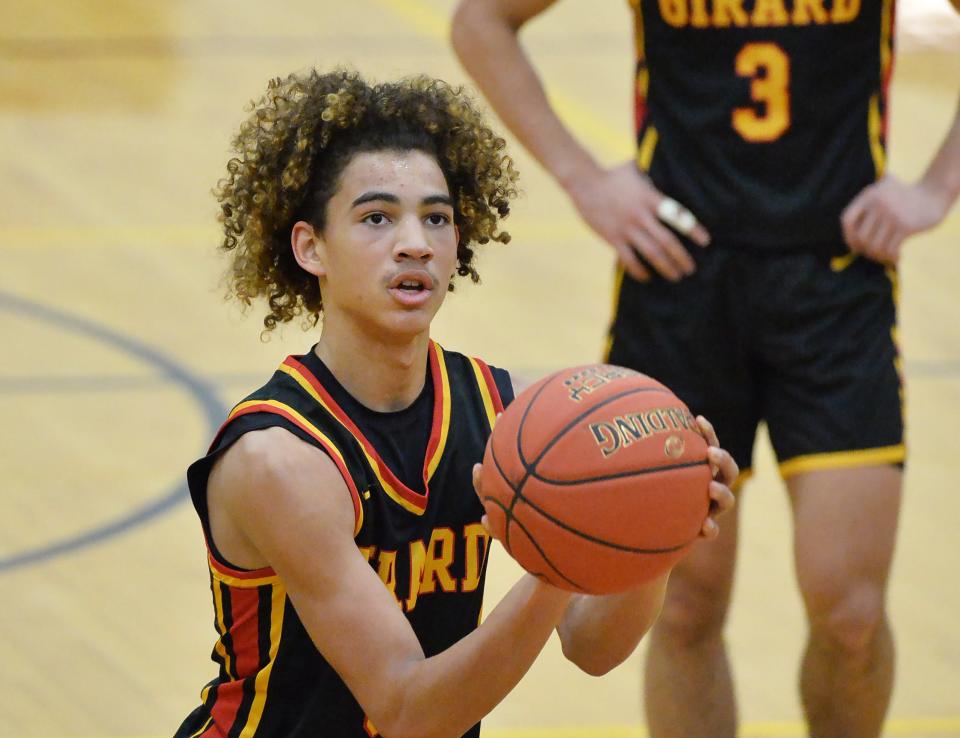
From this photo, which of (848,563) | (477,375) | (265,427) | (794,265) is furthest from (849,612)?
(265,427)

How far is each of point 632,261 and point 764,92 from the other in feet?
1.48

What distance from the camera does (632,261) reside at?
12.7 ft

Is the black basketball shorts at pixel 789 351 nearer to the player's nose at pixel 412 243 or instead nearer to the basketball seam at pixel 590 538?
the player's nose at pixel 412 243

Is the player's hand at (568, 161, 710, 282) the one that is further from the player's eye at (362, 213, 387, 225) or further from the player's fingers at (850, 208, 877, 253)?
the player's eye at (362, 213, 387, 225)

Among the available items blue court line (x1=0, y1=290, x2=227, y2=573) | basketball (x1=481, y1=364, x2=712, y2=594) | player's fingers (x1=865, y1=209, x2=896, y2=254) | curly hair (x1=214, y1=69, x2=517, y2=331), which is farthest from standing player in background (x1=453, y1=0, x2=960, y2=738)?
blue court line (x1=0, y1=290, x2=227, y2=573)

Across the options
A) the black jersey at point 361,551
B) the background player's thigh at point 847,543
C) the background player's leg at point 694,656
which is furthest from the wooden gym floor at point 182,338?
the black jersey at point 361,551

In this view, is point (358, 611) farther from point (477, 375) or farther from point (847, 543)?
point (847, 543)

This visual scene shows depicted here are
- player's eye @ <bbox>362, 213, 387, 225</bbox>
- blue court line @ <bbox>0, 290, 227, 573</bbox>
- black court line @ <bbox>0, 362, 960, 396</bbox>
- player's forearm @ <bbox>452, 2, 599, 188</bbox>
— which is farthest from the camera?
black court line @ <bbox>0, 362, 960, 396</bbox>

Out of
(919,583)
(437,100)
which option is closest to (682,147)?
(437,100)

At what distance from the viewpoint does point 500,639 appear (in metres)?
2.69

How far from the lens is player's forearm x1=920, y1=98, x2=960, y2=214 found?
393 cm

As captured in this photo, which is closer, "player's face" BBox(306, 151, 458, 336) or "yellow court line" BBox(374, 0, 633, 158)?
"player's face" BBox(306, 151, 458, 336)

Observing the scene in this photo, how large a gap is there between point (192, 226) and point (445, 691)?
5.96 meters

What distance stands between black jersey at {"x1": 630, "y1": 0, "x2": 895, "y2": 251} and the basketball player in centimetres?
65
